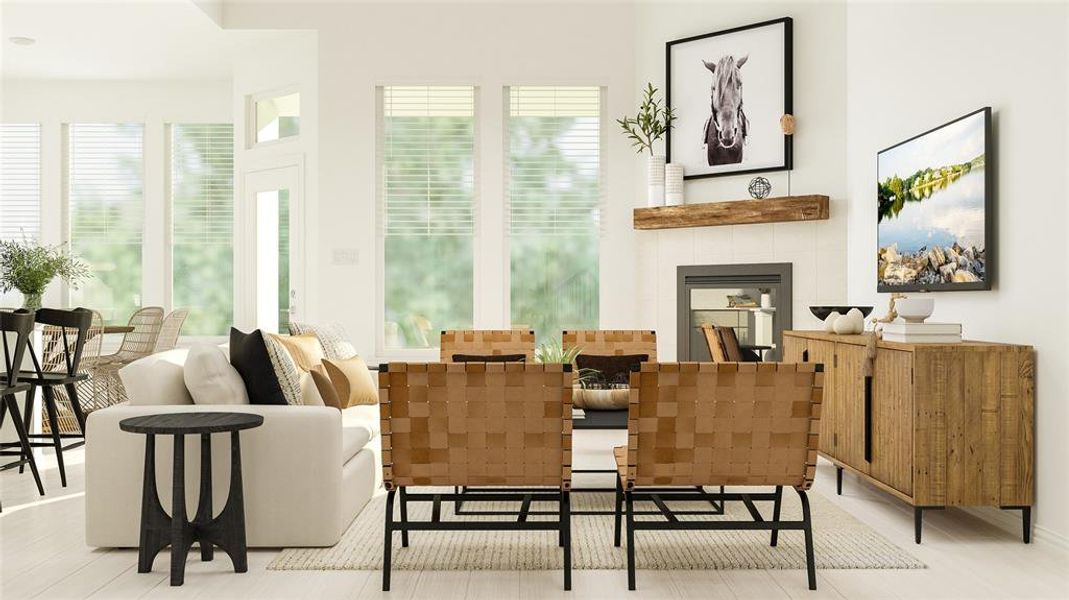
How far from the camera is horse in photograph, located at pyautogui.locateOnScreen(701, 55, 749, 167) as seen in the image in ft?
20.5

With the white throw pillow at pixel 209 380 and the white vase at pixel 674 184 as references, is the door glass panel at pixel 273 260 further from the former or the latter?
the white throw pillow at pixel 209 380

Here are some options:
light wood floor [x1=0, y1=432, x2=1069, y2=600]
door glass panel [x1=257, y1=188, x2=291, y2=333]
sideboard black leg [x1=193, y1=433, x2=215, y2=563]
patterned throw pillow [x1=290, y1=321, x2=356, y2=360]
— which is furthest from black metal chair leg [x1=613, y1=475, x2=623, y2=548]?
door glass panel [x1=257, y1=188, x2=291, y2=333]

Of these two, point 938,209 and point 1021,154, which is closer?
point 1021,154

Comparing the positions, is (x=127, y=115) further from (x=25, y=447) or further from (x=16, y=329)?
(x=25, y=447)

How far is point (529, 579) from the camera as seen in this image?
2.91 metres

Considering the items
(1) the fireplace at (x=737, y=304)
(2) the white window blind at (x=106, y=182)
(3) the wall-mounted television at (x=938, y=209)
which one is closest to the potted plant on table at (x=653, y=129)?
(1) the fireplace at (x=737, y=304)

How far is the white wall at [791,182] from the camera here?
588cm

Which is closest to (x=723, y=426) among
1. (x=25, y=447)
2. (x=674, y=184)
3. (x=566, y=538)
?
(x=566, y=538)

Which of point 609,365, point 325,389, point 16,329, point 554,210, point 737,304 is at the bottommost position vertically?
point 325,389

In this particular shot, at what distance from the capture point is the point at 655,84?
261 inches

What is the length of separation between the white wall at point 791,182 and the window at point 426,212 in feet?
4.67

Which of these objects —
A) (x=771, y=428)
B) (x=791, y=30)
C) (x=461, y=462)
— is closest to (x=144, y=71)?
(x=791, y=30)

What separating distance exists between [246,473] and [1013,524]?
3.10 m

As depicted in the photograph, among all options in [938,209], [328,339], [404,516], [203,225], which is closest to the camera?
[404,516]
